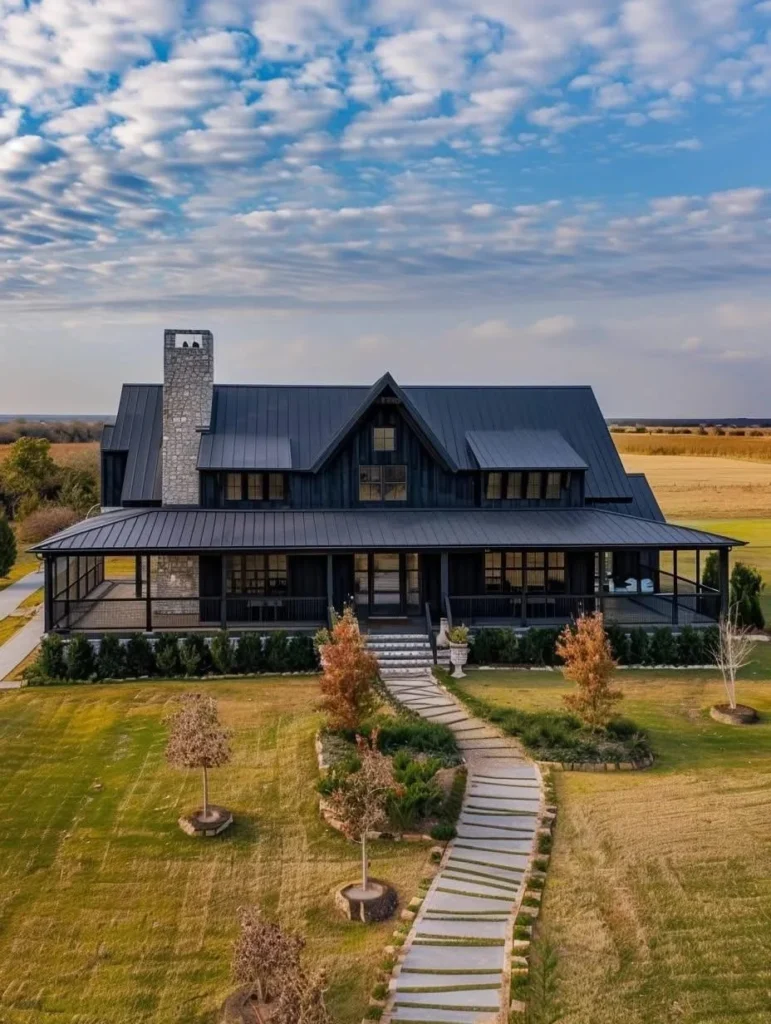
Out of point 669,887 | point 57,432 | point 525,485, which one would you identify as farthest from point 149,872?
point 57,432

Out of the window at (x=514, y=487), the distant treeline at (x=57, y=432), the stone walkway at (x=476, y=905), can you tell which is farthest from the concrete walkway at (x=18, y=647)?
the distant treeline at (x=57, y=432)

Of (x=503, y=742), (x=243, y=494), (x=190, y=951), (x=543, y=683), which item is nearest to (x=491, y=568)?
(x=543, y=683)

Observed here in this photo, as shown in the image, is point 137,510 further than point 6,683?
Yes

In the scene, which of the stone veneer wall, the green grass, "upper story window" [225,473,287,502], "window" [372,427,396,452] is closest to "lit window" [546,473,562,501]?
"window" [372,427,396,452]

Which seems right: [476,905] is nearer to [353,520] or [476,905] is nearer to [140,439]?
[353,520]

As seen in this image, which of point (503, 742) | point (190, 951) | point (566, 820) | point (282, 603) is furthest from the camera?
point (282, 603)

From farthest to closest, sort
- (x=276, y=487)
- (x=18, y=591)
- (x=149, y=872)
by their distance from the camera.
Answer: (x=18, y=591)
(x=276, y=487)
(x=149, y=872)

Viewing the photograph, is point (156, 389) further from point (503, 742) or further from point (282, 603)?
point (503, 742)

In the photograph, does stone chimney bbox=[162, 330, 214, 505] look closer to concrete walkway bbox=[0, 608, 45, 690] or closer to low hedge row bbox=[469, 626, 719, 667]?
concrete walkway bbox=[0, 608, 45, 690]
